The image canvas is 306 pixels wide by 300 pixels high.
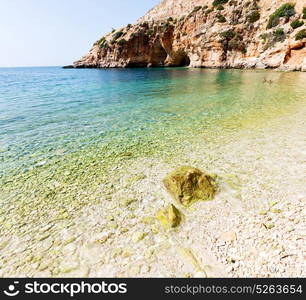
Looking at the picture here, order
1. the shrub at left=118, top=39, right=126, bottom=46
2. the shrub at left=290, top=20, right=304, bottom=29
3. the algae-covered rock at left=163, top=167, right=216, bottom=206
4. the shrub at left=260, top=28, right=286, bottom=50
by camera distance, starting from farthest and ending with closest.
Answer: the shrub at left=118, top=39, right=126, bottom=46, the shrub at left=260, top=28, right=286, bottom=50, the shrub at left=290, top=20, right=304, bottom=29, the algae-covered rock at left=163, top=167, right=216, bottom=206

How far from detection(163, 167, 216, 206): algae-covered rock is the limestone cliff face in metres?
35.8

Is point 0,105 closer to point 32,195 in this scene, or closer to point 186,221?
point 32,195

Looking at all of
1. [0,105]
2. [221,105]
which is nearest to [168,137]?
[221,105]

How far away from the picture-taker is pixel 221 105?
41.4ft

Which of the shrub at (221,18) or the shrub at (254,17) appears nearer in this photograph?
the shrub at (254,17)

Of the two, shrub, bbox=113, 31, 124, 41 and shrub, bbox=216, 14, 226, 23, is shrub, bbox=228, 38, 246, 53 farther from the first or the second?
shrub, bbox=113, 31, 124, 41

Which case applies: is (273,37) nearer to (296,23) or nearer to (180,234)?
(296,23)

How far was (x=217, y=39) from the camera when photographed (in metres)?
46.1

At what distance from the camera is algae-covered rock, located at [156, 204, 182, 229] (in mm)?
3653

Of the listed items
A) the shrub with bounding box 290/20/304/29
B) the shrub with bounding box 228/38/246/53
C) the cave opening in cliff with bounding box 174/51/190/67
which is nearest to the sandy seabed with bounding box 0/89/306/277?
the shrub with bounding box 290/20/304/29

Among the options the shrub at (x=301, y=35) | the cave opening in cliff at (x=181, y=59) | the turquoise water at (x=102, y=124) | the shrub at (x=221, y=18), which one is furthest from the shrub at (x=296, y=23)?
the turquoise water at (x=102, y=124)

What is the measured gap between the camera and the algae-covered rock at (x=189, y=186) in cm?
428

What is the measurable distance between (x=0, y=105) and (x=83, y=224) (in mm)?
16920

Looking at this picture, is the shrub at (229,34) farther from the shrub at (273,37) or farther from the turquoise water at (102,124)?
the turquoise water at (102,124)
